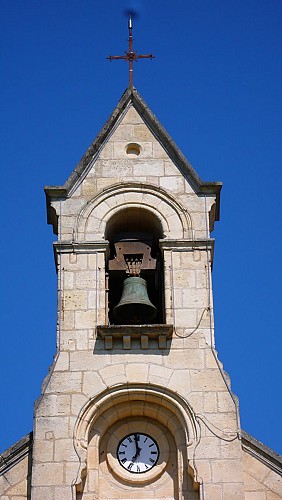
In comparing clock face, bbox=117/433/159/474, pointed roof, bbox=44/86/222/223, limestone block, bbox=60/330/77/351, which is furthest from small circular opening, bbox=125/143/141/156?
clock face, bbox=117/433/159/474

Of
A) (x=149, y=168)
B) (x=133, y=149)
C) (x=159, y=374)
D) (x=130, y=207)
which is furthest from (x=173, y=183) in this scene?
(x=159, y=374)

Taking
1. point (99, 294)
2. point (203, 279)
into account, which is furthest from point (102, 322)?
point (203, 279)

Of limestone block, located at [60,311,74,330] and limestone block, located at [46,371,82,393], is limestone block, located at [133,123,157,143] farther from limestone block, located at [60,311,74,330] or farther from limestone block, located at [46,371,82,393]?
limestone block, located at [46,371,82,393]

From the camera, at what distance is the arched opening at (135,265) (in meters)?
21.5

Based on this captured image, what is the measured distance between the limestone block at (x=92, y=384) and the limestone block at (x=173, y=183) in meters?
3.86

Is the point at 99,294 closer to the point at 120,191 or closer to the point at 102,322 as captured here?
the point at 102,322

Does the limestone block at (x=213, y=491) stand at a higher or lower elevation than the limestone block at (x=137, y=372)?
lower

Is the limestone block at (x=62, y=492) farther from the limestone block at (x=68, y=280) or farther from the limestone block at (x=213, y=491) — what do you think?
the limestone block at (x=68, y=280)

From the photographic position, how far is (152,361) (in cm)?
2039

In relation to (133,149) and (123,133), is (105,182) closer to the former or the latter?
(133,149)

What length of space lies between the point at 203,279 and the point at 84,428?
337cm

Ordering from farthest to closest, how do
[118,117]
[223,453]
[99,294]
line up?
[118,117]
[99,294]
[223,453]

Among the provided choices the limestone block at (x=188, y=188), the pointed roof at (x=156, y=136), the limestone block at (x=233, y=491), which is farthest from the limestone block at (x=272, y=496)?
the limestone block at (x=188, y=188)

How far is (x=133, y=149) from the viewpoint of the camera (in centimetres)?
2266
